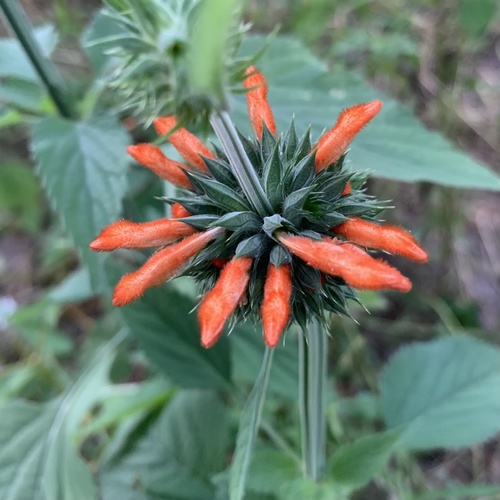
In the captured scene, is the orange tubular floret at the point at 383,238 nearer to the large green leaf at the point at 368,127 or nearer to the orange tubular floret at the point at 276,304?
the orange tubular floret at the point at 276,304

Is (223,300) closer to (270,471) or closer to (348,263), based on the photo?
(348,263)

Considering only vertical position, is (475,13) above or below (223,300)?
below

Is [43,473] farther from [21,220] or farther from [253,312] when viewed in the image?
[21,220]

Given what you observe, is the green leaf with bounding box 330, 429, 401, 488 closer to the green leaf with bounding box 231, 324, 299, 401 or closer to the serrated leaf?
the green leaf with bounding box 231, 324, 299, 401

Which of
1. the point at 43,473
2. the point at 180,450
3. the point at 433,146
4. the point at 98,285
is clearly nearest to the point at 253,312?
the point at 98,285

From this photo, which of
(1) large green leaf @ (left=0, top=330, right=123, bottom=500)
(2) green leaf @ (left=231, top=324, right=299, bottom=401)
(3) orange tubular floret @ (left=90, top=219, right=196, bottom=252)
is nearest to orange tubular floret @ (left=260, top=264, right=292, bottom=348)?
(3) orange tubular floret @ (left=90, top=219, right=196, bottom=252)

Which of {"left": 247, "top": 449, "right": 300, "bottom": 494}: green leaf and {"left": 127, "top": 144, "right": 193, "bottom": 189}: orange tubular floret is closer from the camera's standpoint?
{"left": 127, "top": 144, "right": 193, "bottom": 189}: orange tubular floret

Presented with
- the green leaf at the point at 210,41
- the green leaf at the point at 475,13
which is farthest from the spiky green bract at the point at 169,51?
the green leaf at the point at 475,13

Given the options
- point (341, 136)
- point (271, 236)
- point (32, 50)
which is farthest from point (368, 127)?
point (32, 50)

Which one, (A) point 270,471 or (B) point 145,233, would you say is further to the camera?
(A) point 270,471
